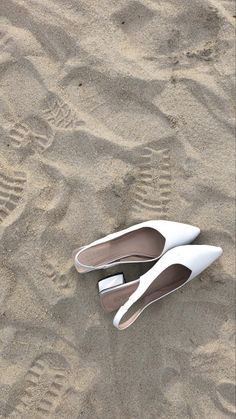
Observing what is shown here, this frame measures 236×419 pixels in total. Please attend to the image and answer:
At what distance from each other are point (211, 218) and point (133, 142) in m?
0.50

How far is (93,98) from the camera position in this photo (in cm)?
227

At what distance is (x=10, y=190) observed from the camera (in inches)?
90.5

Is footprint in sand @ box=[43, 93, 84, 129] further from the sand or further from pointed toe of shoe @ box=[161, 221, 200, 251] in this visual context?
pointed toe of shoe @ box=[161, 221, 200, 251]

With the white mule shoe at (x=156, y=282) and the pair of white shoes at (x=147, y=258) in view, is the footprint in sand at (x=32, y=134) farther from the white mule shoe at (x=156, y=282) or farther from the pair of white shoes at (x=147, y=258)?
the white mule shoe at (x=156, y=282)

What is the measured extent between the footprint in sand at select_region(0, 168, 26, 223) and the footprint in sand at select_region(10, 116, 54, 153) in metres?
0.14

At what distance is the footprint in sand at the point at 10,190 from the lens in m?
2.29

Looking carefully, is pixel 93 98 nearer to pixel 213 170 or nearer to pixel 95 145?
pixel 95 145

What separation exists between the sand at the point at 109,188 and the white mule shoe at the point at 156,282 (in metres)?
0.07

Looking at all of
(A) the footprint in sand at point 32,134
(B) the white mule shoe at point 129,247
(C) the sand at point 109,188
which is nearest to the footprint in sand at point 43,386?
(C) the sand at point 109,188

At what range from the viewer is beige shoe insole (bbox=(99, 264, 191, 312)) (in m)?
2.20

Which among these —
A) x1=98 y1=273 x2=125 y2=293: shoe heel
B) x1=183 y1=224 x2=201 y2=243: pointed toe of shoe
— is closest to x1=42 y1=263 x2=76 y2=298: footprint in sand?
x1=98 y1=273 x2=125 y2=293: shoe heel

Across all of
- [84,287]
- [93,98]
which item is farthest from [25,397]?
[93,98]

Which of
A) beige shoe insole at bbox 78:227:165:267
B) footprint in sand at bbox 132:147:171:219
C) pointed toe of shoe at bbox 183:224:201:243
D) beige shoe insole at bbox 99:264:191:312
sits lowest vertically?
beige shoe insole at bbox 99:264:191:312

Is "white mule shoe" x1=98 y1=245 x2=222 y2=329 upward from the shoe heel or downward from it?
downward
